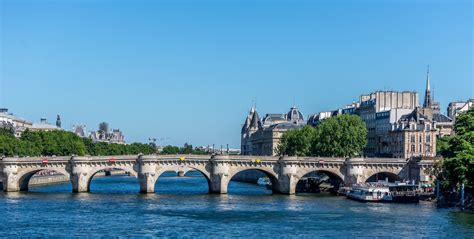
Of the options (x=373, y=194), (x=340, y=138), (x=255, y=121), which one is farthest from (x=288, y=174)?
(x=255, y=121)

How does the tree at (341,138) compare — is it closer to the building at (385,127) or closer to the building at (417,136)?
the building at (417,136)

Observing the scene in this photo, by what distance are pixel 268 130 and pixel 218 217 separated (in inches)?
3770

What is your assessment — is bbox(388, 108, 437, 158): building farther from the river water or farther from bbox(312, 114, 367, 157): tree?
the river water

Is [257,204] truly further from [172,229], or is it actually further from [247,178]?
[247,178]

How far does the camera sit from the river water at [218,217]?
56.5 metres

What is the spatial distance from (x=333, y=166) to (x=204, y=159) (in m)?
13.1

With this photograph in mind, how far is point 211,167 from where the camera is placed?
89.9 metres

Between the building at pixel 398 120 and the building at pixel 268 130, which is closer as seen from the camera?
the building at pixel 398 120

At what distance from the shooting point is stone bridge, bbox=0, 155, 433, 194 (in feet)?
292

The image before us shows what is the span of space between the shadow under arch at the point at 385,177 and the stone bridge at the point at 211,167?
66 cm

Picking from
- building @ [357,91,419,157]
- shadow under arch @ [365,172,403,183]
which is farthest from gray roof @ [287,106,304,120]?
shadow under arch @ [365,172,403,183]

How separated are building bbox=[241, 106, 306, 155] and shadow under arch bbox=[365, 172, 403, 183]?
4829cm

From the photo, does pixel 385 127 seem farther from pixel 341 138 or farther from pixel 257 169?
pixel 257 169

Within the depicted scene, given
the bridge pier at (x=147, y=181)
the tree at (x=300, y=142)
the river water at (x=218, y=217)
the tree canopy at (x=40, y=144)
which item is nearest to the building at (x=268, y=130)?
the tree at (x=300, y=142)
